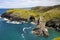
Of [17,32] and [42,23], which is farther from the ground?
[42,23]

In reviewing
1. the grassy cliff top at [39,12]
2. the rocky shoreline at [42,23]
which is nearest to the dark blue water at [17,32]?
the rocky shoreline at [42,23]

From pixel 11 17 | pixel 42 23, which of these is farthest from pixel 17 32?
pixel 42 23

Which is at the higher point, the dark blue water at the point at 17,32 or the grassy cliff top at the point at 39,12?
the grassy cliff top at the point at 39,12

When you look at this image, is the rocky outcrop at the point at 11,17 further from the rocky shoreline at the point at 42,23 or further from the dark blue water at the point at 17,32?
the dark blue water at the point at 17,32

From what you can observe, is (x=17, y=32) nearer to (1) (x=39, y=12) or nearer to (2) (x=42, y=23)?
(2) (x=42, y=23)

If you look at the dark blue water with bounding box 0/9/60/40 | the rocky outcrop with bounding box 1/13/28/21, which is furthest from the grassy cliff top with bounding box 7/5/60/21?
the dark blue water with bounding box 0/9/60/40

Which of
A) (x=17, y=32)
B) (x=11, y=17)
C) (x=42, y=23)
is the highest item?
(x=11, y=17)

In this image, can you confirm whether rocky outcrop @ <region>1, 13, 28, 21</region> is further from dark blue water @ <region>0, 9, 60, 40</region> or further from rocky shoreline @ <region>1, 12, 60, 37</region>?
dark blue water @ <region>0, 9, 60, 40</region>

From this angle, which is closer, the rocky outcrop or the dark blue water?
the dark blue water
